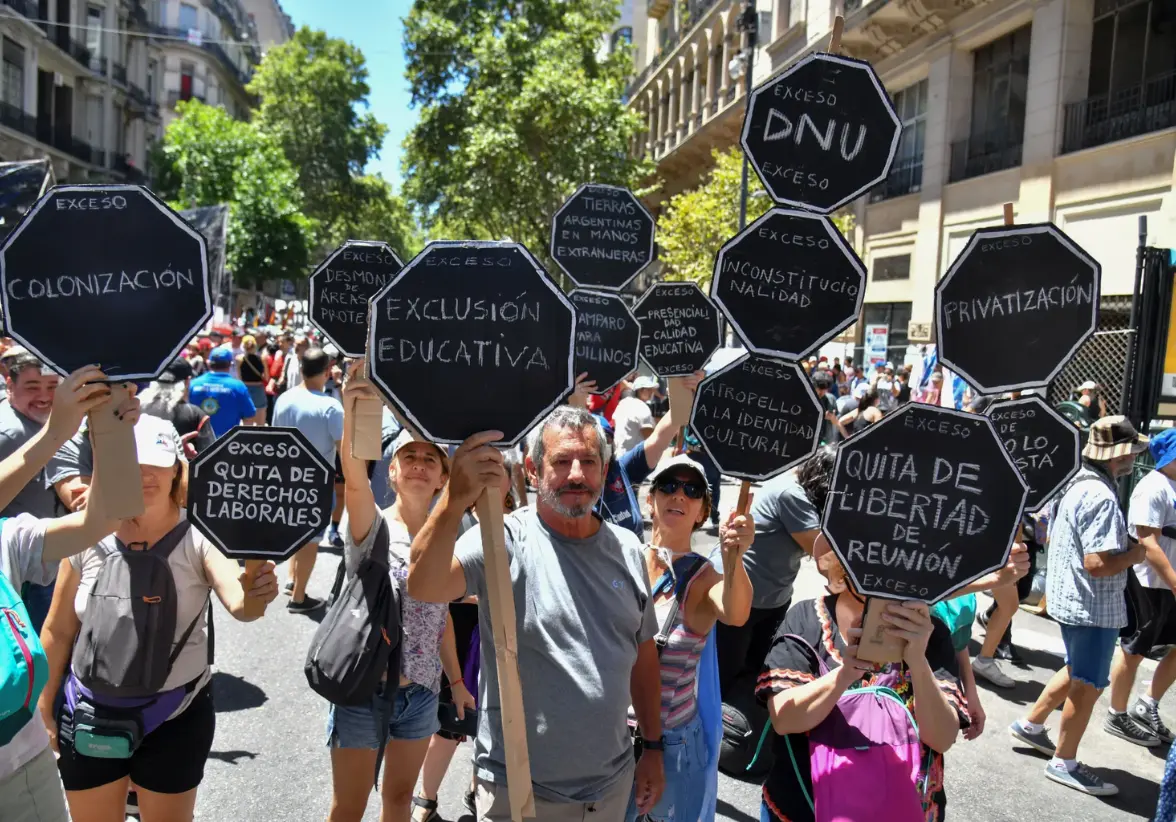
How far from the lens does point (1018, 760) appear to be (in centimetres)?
519

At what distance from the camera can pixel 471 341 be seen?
2.50 metres

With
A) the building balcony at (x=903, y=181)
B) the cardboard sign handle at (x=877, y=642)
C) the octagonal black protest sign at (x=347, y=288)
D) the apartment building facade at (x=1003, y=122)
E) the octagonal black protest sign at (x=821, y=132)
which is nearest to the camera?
the cardboard sign handle at (x=877, y=642)

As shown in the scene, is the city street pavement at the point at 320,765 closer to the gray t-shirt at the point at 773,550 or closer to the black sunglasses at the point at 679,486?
the gray t-shirt at the point at 773,550

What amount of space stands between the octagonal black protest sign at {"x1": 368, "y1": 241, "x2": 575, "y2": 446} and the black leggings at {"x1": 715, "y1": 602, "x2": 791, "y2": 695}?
75.3 inches

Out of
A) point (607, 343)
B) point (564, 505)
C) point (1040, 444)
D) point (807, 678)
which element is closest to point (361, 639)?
point (564, 505)

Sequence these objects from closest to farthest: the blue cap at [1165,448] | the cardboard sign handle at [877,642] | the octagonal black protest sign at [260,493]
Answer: the cardboard sign handle at [877,642] < the octagonal black protest sign at [260,493] < the blue cap at [1165,448]

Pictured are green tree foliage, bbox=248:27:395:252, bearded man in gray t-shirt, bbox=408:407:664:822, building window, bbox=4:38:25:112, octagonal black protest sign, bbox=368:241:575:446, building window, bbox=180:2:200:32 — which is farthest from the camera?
building window, bbox=180:2:200:32

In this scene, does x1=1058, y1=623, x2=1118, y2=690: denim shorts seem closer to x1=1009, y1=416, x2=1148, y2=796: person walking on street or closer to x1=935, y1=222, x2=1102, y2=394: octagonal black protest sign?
x1=1009, y1=416, x2=1148, y2=796: person walking on street

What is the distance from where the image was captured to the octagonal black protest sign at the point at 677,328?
5.23 metres

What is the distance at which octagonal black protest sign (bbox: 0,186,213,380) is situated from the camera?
243 cm

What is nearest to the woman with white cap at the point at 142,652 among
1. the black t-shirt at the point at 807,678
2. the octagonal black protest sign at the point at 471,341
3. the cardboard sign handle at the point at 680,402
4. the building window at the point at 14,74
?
the octagonal black protest sign at the point at 471,341

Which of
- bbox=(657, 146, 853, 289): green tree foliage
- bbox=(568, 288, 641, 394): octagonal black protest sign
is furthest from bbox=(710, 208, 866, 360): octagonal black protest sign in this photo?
bbox=(657, 146, 853, 289): green tree foliage

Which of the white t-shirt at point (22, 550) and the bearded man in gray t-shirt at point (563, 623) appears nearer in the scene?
the bearded man in gray t-shirt at point (563, 623)

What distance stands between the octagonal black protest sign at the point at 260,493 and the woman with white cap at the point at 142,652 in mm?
166
